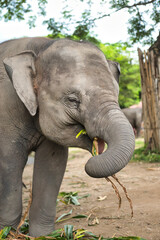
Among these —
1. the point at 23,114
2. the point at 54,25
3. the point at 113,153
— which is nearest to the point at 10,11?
the point at 54,25

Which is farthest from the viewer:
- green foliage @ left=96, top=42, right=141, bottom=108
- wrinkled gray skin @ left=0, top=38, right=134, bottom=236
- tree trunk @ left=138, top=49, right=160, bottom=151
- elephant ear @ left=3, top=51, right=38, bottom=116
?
green foliage @ left=96, top=42, right=141, bottom=108

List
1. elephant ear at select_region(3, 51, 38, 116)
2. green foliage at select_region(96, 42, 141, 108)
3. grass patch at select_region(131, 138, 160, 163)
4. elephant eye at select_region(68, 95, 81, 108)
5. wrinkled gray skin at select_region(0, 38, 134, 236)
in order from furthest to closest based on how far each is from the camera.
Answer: green foliage at select_region(96, 42, 141, 108) → grass patch at select_region(131, 138, 160, 163) → elephant ear at select_region(3, 51, 38, 116) → elephant eye at select_region(68, 95, 81, 108) → wrinkled gray skin at select_region(0, 38, 134, 236)

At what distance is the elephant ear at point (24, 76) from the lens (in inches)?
99.8

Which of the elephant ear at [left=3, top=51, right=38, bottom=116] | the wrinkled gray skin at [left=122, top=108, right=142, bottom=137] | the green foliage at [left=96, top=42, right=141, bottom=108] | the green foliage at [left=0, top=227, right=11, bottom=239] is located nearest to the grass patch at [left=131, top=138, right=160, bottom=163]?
the green foliage at [left=0, top=227, right=11, bottom=239]

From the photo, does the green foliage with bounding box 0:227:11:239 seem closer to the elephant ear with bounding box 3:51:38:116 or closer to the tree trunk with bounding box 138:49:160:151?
the elephant ear with bounding box 3:51:38:116

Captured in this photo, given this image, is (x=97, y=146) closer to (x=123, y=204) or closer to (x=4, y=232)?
(x=4, y=232)

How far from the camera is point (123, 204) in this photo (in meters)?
3.81

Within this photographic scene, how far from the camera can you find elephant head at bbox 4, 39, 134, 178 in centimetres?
213

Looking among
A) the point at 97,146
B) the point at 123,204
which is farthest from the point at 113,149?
the point at 123,204

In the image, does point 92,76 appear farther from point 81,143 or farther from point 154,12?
point 154,12

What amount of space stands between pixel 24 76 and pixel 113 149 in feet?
3.57

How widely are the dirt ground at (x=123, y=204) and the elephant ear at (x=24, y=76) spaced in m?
1.35

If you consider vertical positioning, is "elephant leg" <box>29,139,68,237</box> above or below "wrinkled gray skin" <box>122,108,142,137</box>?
above

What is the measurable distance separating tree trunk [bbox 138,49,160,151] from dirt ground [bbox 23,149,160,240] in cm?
117
